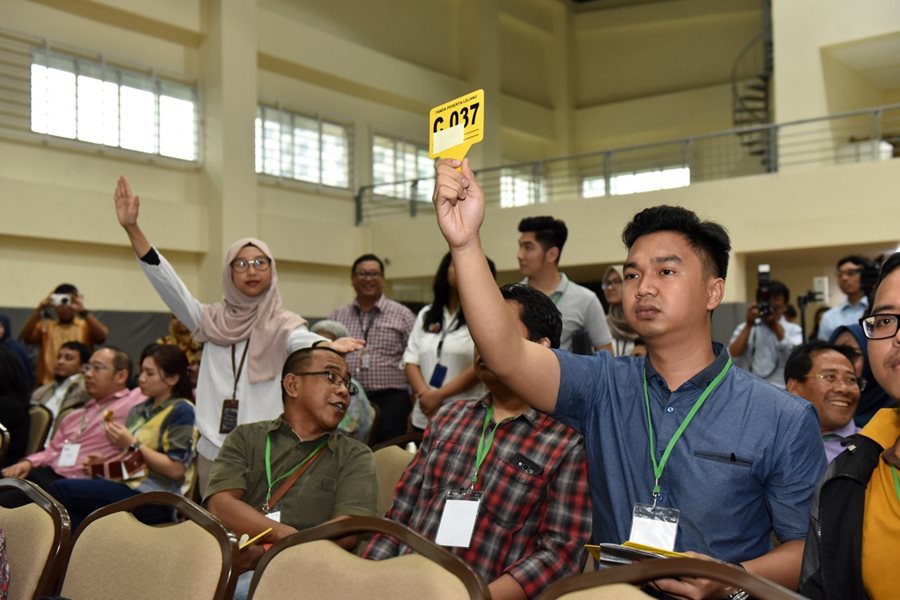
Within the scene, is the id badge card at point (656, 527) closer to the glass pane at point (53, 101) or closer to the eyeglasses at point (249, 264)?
the eyeglasses at point (249, 264)

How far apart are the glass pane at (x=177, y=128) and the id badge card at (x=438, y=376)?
21.7 feet

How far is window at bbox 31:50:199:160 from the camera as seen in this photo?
27.8 feet

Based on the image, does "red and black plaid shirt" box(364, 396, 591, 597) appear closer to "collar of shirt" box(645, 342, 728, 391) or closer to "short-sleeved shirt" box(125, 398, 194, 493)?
"collar of shirt" box(645, 342, 728, 391)

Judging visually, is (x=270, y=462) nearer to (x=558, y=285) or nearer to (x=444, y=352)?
(x=444, y=352)

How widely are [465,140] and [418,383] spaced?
8.25ft

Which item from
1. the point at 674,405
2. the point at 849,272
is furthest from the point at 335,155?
the point at 674,405

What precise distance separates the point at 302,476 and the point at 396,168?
990 cm

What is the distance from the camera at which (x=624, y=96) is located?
47.8 feet

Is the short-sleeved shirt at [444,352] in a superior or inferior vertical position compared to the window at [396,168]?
Answer: inferior

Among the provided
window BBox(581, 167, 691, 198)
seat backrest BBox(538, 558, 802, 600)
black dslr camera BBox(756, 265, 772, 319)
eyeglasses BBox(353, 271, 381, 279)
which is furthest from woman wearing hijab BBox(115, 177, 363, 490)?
window BBox(581, 167, 691, 198)

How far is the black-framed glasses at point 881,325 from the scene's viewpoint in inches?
57.8

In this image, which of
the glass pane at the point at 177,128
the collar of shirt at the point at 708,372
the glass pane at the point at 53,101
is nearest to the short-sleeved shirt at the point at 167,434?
the collar of shirt at the point at 708,372

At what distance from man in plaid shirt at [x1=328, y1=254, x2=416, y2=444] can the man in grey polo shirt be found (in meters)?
1.31

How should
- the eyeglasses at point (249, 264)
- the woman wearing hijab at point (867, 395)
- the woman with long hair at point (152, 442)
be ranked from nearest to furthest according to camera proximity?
the woman wearing hijab at point (867, 395)
the eyeglasses at point (249, 264)
the woman with long hair at point (152, 442)
